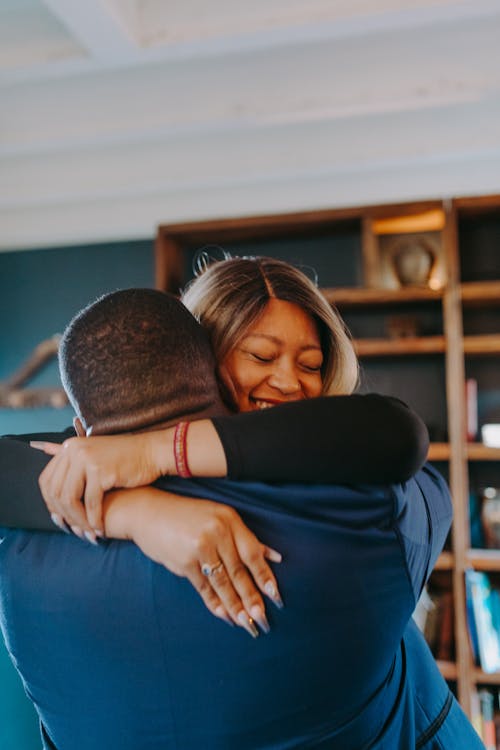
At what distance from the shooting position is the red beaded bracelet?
835mm

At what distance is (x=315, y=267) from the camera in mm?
3994

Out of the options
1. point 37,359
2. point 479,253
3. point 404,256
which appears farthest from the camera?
point 37,359

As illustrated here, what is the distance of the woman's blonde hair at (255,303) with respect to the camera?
134cm

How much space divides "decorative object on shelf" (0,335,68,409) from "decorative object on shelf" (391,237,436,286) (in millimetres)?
2049

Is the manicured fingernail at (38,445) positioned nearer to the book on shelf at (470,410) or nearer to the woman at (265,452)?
the woman at (265,452)

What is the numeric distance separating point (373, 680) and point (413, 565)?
6.6 inches

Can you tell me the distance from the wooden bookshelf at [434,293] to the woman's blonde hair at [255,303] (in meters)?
1.99

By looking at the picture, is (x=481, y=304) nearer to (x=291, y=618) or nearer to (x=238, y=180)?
(x=238, y=180)

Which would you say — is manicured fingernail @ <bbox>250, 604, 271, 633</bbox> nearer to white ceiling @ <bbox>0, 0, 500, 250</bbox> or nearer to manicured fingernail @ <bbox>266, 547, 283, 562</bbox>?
manicured fingernail @ <bbox>266, 547, 283, 562</bbox>

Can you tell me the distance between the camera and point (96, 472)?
86cm

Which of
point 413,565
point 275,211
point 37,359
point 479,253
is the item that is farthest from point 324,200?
point 413,565

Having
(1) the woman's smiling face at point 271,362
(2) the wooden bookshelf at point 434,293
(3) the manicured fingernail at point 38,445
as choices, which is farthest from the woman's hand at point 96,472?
(2) the wooden bookshelf at point 434,293

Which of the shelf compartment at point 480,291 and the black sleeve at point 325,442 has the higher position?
the shelf compartment at point 480,291

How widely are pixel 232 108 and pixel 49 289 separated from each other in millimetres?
1955
